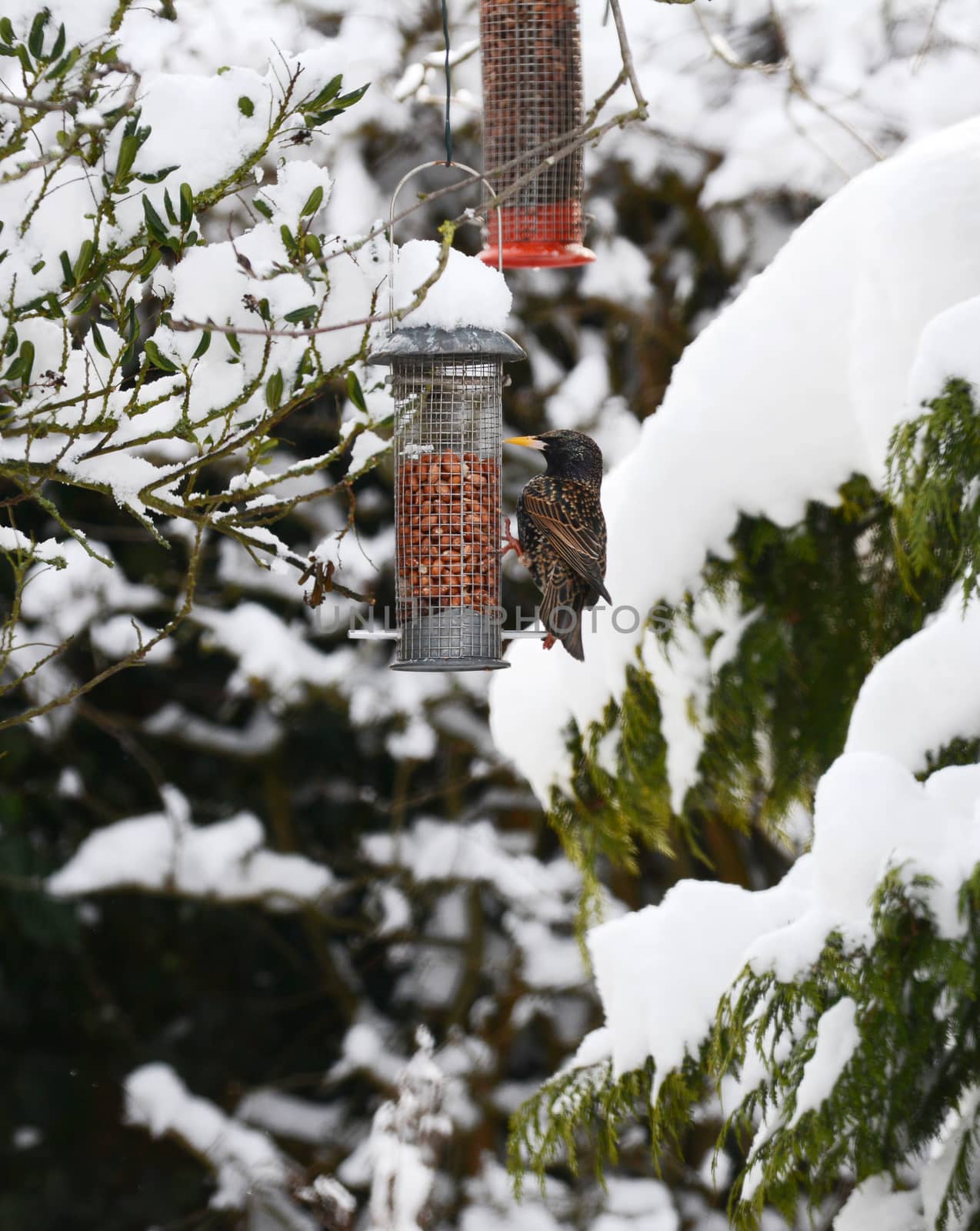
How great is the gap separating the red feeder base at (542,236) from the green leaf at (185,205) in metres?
1.74

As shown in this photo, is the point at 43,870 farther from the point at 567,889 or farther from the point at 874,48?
the point at 874,48

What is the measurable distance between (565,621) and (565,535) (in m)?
0.15

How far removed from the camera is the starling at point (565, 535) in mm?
2748

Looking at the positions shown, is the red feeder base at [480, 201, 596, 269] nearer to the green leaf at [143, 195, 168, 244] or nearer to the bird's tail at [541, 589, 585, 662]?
the bird's tail at [541, 589, 585, 662]

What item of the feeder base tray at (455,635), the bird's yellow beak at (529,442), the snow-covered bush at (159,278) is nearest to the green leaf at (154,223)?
the snow-covered bush at (159,278)

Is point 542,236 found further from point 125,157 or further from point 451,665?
point 125,157

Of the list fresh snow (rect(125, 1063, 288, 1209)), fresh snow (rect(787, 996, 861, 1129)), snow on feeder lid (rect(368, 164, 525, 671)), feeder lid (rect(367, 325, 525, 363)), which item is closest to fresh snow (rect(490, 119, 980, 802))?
snow on feeder lid (rect(368, 164, 525, 671))

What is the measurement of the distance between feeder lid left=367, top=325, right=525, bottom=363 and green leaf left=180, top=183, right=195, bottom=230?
62cm

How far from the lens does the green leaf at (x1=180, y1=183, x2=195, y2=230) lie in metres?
1.63

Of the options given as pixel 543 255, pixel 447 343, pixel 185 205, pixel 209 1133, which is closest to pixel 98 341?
pixel 185 205

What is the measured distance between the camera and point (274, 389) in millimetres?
1754

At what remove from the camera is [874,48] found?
5984 millimetres

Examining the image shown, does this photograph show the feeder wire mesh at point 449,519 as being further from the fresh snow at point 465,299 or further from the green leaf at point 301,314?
the green leaf at point 301,314

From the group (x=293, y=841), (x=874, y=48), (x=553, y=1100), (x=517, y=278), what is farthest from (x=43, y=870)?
(x=874, y=48)
